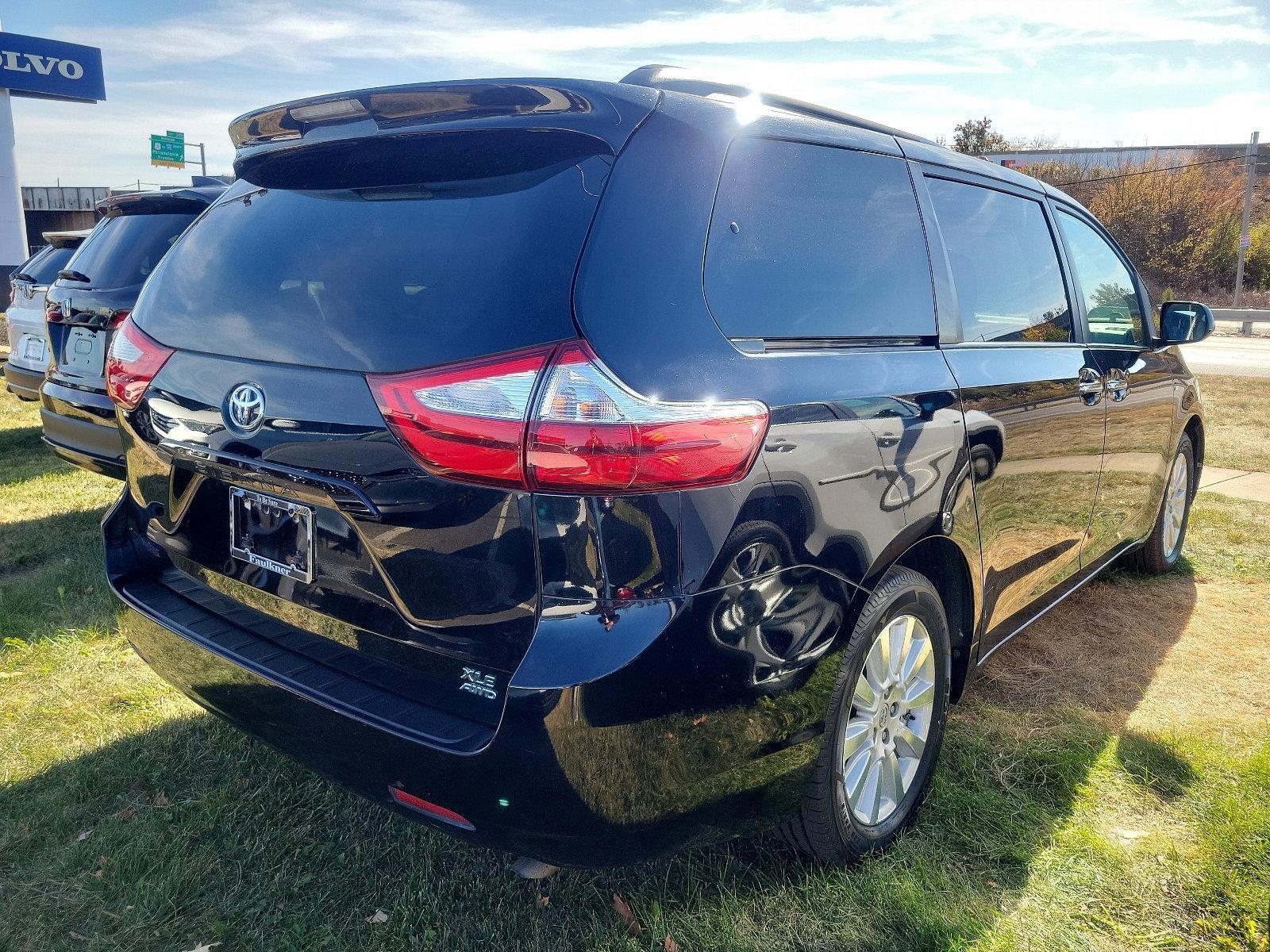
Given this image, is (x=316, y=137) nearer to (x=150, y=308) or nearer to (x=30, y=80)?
(x=150, y=308)

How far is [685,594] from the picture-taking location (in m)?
1.70

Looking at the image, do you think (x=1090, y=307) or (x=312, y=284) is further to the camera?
(x=1090, y=307)

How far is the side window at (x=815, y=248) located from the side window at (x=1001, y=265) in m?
0.24

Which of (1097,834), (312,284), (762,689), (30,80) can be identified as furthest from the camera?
(30,80)

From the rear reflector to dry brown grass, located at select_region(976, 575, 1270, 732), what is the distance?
7.67ft

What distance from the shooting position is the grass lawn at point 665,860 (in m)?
2.20

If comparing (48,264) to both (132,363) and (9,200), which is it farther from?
(9,200)

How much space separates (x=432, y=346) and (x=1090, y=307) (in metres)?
2.99

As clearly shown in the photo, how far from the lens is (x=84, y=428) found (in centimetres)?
480

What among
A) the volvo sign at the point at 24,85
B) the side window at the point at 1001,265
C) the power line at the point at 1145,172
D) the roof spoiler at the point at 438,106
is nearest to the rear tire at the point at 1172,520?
the side window at the point at 1001,265

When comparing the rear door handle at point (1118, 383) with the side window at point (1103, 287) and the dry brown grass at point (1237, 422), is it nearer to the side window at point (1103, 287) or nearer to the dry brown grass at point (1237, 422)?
the side window at point (1103, 287)

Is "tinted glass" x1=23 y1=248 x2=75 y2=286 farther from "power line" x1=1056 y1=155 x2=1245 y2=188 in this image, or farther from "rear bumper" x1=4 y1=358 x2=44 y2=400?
"power line" x1=1056 y1=155 x2=1245 y2=188

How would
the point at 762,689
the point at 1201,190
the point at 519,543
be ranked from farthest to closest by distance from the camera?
the point at 1201,190, the point at 762,689, the point at 519,543

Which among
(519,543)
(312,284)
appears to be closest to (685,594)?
(519,543)
